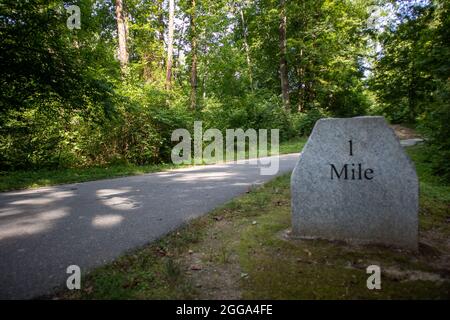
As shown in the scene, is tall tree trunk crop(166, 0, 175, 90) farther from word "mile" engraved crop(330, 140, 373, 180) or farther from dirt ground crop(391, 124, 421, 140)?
dirt ground crop(391, 124, 421, 140)

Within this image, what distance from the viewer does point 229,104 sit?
2434cm

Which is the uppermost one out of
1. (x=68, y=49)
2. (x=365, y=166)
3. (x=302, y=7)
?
(x=302, y=7)

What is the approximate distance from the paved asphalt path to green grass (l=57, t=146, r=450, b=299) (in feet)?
1.39

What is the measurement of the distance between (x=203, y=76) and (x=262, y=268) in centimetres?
3342

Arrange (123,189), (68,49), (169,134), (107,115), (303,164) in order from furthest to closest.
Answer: (169,134) < (123,189) < (107,115) < (68,49) < (303,164)

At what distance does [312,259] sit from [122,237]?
8.63 ft

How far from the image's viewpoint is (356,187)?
406 centimetres

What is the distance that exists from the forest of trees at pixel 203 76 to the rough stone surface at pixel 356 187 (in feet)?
15.0

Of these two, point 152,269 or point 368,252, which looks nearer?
point 152,269

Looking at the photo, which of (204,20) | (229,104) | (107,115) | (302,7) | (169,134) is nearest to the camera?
(107,115)

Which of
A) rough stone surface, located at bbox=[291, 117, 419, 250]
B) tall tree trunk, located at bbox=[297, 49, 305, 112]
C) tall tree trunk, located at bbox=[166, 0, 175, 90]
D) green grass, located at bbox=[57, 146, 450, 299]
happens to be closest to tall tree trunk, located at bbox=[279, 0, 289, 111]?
tall tree trunk, located at bbox=[297, 49, 305, 112]

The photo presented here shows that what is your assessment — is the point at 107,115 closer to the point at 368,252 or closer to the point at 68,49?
the point at 68,49

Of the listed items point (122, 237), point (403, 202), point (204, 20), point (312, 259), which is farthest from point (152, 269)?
point (204, 20)

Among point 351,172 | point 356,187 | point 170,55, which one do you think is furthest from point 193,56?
point 356,187
